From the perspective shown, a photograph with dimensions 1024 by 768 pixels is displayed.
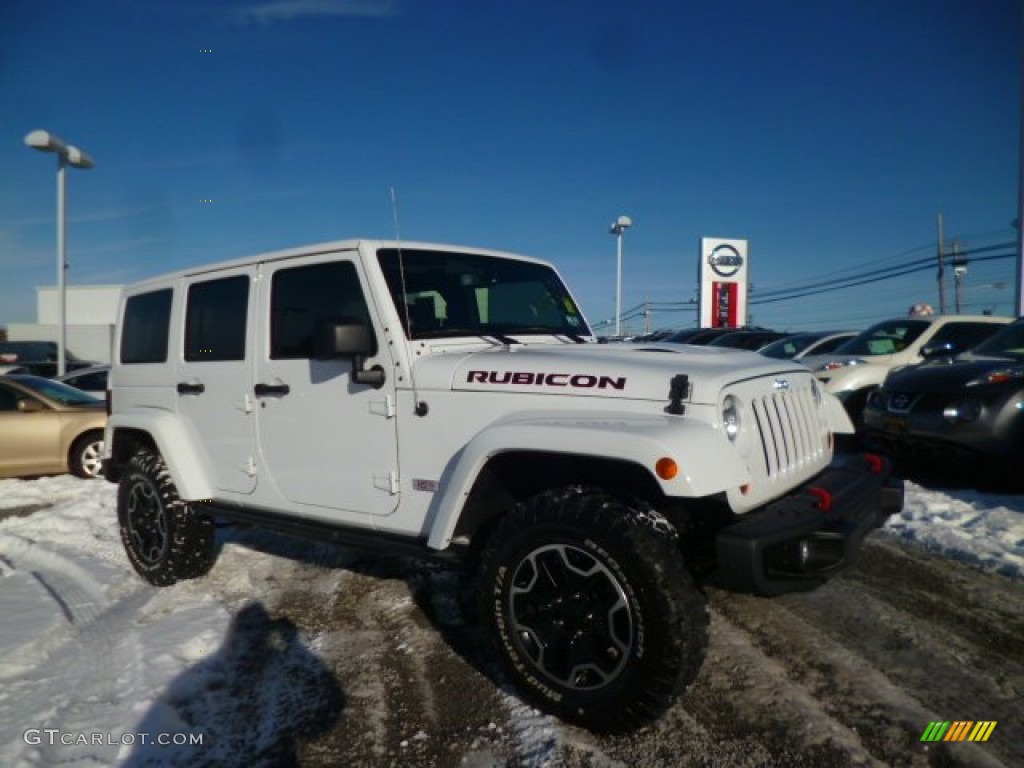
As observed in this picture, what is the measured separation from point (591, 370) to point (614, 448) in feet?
1.58

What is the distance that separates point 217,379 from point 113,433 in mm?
1382

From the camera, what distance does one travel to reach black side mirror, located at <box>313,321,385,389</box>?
3064 millimetres

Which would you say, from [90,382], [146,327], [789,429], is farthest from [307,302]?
[90,382]

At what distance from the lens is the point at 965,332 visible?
9430 millimetres

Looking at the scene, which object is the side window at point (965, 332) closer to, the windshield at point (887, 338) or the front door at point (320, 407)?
the windshield at point (887, 338)

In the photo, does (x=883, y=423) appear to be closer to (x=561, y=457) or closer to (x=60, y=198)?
(x=561, y=457)

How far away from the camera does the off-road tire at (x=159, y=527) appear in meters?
4.47

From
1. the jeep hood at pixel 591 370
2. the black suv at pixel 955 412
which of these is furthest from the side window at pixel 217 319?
the black suv at pixel 955 412

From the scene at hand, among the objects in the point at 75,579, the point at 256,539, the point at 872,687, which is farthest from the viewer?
the point at 256,539

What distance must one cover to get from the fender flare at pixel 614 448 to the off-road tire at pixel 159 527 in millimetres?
2288

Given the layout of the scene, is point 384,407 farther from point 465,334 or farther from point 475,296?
point 475,296

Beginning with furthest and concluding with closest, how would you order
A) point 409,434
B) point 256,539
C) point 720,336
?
point 720,336, point 256,539, point 409,434

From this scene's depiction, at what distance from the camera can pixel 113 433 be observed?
16.3 ft

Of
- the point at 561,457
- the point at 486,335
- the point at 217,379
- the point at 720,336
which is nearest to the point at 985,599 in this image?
the point at 561,457
